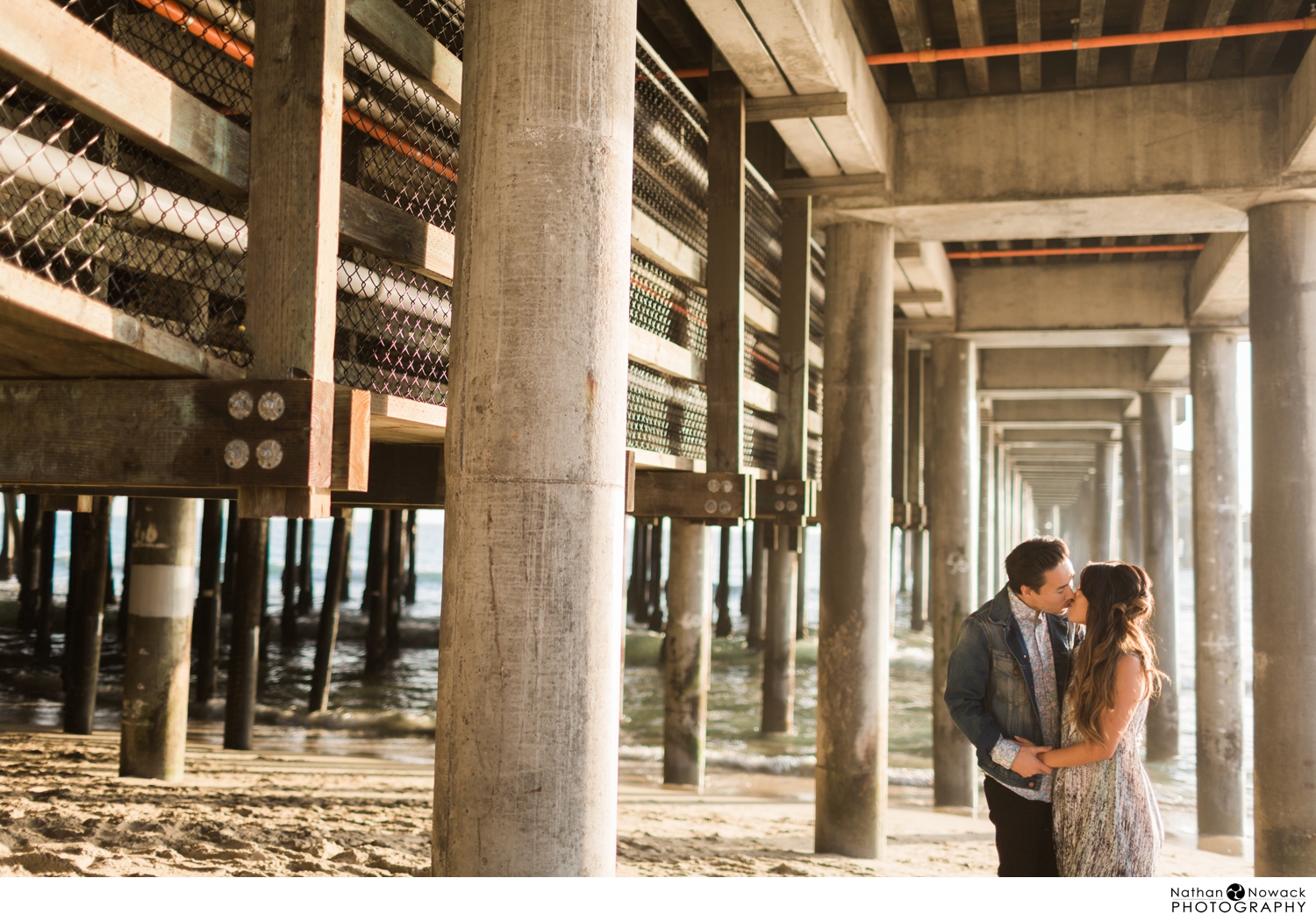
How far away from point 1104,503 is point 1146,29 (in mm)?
20040

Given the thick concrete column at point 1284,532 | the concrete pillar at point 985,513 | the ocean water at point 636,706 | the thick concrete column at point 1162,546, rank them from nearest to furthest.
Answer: the thick concrete column at point 1284,532, the ocean water at point 636,706, the thick concrete column at point 1162,546, the concrete pillar at point 985,513

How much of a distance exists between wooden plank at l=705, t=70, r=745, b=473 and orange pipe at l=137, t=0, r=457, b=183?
2.44 m

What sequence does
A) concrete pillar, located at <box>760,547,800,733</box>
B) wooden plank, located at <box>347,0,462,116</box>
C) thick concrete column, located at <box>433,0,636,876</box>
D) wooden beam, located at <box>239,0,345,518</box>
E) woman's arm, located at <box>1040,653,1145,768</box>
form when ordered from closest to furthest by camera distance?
thick concrete column, located at <box>433,0,636,876</box> → wooden beam, located at <box>239,0,345,518</box> → woman's arm, located at <box>1040,653,1145,768</box> → wooden plank, located at <box>347,0,462,116</box> → concrete pillar, located at <box>760,547,800,733</box>

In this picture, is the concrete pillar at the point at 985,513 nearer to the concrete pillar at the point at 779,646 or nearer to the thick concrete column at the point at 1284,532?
the concrete pillar at the point at 779,646

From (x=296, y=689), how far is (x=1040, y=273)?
11070mm

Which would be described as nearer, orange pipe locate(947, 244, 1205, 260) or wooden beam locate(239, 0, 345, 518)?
wooden beam locate(239, 0, 345, 518)

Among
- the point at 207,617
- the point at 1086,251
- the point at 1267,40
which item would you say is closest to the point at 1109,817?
the point at 1267,40

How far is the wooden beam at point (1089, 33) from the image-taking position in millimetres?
6832

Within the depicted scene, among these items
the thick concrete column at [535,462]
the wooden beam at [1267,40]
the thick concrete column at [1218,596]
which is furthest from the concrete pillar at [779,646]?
the thick concrete column at [535,462]

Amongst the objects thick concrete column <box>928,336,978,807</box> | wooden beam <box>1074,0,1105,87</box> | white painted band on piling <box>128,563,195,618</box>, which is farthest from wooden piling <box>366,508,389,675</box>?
wooden beam <box>1074,0,1105,87</box>

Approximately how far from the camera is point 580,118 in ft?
10.6

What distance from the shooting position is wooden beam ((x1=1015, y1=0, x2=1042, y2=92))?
6762mm

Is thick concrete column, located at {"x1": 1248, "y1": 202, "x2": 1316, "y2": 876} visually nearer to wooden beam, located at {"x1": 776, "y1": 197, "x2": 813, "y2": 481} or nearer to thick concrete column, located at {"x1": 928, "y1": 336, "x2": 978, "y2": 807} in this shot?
thick concrete column, located at {"x1": 928, "y1": 336, "x2": 978, "y2": 807}
